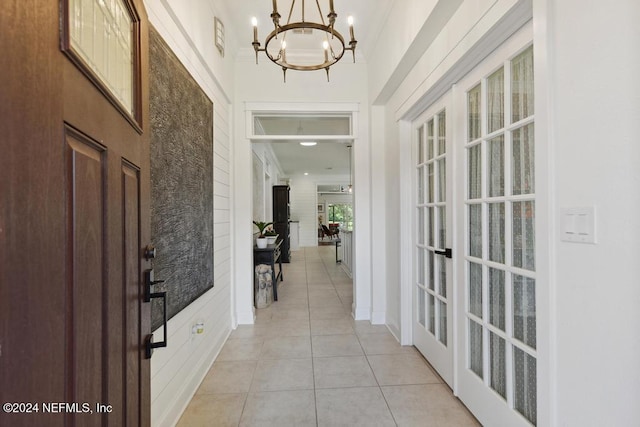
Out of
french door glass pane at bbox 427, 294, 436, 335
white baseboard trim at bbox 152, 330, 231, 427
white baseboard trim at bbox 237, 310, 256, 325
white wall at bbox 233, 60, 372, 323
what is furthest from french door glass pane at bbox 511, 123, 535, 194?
white baseboard trim at bbox 237, 310, 256, 325

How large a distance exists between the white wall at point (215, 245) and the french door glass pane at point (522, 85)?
6.07ft

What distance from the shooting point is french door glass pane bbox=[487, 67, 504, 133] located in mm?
1611

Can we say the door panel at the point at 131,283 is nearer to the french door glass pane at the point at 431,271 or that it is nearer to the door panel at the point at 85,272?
the door panel at the point at 85,272

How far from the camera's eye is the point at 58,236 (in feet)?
1.89

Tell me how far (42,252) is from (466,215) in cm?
197

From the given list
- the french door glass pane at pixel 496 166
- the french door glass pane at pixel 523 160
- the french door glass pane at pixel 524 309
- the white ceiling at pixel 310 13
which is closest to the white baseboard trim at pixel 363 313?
the french door glass pane at pixel 524 309

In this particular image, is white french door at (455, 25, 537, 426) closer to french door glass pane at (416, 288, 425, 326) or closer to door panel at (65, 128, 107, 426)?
french door glass pane at (416, 288, 425, 326)

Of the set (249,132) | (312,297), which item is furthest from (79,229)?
(312,297)

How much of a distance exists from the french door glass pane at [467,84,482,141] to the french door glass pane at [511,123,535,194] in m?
0.34

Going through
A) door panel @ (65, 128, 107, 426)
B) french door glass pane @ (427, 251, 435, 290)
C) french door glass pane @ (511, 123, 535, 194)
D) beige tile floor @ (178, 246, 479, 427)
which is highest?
french door glass pane @ (511, 123, 535, 194)

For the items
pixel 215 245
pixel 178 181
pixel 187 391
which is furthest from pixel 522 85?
pixel 187 391

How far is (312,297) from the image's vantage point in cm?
457

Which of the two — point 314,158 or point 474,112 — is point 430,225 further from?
point 314,158

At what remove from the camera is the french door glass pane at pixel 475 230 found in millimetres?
1807
